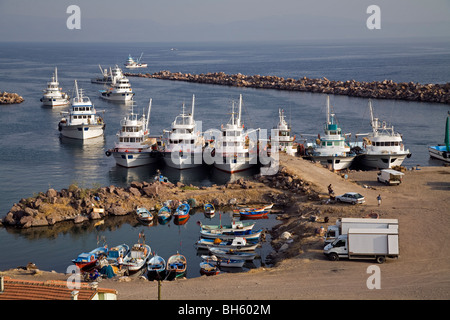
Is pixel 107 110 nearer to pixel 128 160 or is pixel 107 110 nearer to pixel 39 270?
pixel 128 160

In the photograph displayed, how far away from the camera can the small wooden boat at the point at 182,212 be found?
35156 millimetres

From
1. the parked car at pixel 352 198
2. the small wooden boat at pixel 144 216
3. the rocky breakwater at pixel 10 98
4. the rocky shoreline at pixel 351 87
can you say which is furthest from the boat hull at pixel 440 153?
the rocky breakwater at pixel 10 98

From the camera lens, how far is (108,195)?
37188 mm

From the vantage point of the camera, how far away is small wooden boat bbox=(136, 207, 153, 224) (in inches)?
1380

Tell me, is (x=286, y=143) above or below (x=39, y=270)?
above

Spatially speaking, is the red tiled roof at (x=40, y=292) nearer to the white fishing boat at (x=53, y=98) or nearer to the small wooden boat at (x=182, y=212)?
the small wooden boat at (x=182, y=212)

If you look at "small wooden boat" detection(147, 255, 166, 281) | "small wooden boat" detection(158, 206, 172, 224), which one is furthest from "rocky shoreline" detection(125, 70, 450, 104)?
"small wooden boat" detection(147, 255, 166, 281)

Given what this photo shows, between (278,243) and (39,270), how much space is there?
38.2ft

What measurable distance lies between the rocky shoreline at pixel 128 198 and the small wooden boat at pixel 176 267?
9398 mm

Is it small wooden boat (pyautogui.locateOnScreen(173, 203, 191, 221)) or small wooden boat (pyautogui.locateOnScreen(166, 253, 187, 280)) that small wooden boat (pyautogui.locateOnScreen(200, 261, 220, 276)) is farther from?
small wooden boat (pyautogui.locateOnScreen(173, 203, 191, 221))

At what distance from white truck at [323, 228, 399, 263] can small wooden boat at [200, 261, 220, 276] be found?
579 centimetres

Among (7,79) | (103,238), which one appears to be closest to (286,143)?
(103,238)

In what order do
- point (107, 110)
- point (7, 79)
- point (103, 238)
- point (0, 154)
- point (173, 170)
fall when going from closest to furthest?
point (103, 238) → point (173, 170) → point (0, 154) → point (107, 110) → point (7, 79)
